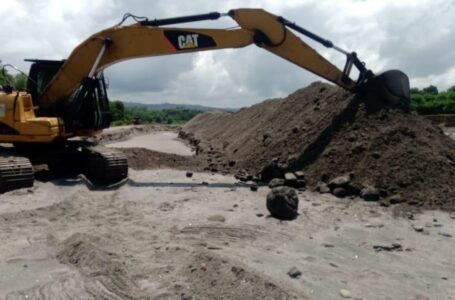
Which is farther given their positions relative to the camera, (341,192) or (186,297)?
(341,192)

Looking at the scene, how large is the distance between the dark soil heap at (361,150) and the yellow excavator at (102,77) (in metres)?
0.84

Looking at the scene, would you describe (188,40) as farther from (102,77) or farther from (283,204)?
(283,204)

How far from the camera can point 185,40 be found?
38.0 ft

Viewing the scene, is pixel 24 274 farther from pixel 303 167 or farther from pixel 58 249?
pixel 303 167

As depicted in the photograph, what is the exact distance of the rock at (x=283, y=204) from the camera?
8016mm

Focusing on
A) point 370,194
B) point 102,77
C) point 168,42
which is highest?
point 168,42

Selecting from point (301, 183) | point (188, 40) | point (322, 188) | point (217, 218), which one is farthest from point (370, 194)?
point (188, 40)

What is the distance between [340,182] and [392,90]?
340cm

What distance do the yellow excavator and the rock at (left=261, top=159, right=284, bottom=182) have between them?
2394 mm

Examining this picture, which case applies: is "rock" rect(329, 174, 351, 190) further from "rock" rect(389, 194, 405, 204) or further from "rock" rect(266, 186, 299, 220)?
"rock" rect(266, 186, 299, 220)

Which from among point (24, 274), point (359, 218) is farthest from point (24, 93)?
point (359, 218)

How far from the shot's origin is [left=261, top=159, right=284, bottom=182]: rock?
11.7m

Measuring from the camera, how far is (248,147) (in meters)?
15.9

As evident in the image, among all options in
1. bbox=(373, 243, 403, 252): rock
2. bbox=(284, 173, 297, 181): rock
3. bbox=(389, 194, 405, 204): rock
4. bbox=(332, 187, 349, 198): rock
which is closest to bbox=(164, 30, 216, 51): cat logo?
bbox=(284, 173, 297, 181): rock
